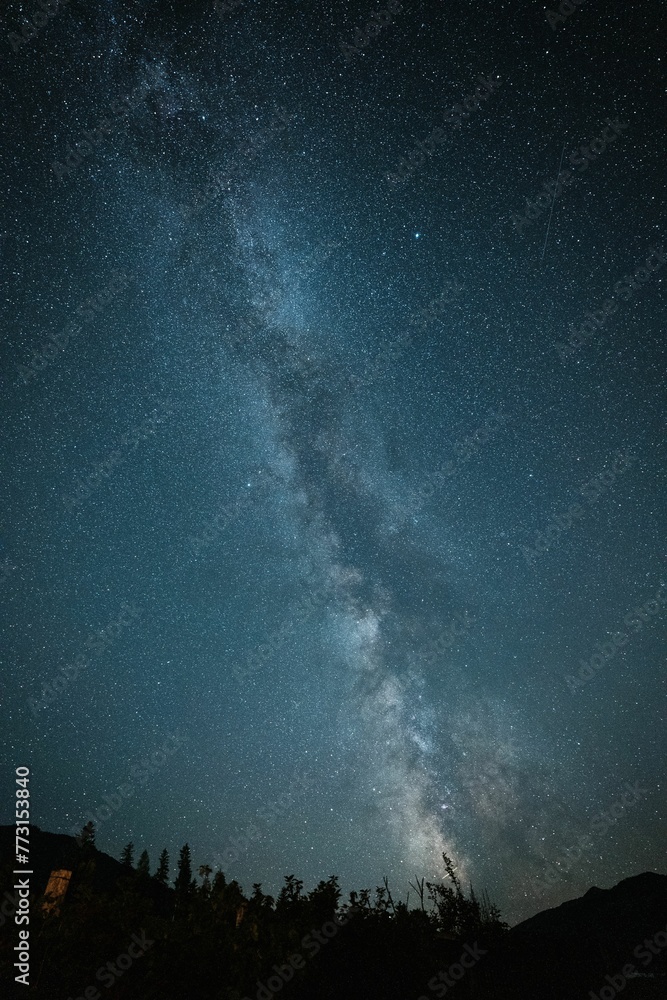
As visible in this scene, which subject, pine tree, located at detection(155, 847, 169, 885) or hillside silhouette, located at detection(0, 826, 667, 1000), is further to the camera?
pine tree, located at detection(155, 847, 169, 885)

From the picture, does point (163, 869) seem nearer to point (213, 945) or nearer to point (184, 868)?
point (184, 868)

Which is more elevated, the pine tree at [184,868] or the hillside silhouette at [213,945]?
the pine tree at [184,868]

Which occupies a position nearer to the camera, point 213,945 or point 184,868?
point 213,945

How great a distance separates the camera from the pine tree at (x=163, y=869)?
207 ft

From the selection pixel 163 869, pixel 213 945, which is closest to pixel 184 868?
pixel 163 869

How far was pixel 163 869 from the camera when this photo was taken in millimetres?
68438

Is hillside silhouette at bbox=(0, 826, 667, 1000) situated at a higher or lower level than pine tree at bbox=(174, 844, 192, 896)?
lower

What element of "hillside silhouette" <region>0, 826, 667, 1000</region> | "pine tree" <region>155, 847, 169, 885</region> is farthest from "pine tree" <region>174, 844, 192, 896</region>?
"hillside silhouette" <region>0, 826, 667, 1000</region>

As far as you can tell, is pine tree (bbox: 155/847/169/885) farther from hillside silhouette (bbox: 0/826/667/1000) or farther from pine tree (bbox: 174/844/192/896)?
hillside silhouette (bbox: 0/826/667/1000)

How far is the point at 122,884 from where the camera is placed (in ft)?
19.4

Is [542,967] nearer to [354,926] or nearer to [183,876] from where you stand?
[354,926]

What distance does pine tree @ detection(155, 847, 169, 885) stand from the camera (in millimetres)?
63216

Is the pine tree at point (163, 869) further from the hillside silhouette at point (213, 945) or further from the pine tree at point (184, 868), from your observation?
the hillside silhouette at point (213, 945)

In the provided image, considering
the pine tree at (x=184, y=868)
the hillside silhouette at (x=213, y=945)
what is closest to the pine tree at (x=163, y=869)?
the pine tree at (x=184, y=868)
